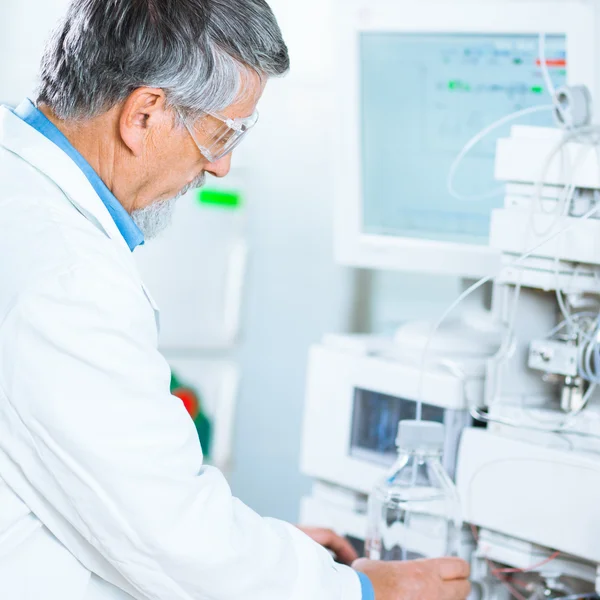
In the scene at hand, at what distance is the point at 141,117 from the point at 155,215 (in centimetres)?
13

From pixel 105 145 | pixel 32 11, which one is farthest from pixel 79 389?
pixel 32 11

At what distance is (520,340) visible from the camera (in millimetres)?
1246

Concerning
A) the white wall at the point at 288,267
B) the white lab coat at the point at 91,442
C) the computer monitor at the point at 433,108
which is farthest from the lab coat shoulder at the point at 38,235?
the white wall at the point at 288,267

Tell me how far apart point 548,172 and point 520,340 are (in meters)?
0.21

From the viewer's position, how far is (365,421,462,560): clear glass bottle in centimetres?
130

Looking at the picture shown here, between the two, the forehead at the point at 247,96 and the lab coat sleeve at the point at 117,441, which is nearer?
the lab coat sleeve at the point at 117,441

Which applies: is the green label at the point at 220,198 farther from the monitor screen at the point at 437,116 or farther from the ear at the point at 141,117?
the ear at the point at 141,117

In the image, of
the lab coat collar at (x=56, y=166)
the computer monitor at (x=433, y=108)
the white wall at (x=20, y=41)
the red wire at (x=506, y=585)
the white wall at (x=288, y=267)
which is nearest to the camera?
the lab coat collar at (x=56, y=166)

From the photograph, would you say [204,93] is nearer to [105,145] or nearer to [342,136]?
[105,145]

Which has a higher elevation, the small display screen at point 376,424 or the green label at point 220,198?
the green label at point 220,198

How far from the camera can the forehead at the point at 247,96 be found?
1010mm

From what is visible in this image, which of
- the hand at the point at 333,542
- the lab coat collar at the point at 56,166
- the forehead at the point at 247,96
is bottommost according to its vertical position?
the hand at the point at 333,542

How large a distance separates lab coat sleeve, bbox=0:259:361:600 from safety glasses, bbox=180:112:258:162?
20 cm

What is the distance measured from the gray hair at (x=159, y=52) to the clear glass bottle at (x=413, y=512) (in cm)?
53
